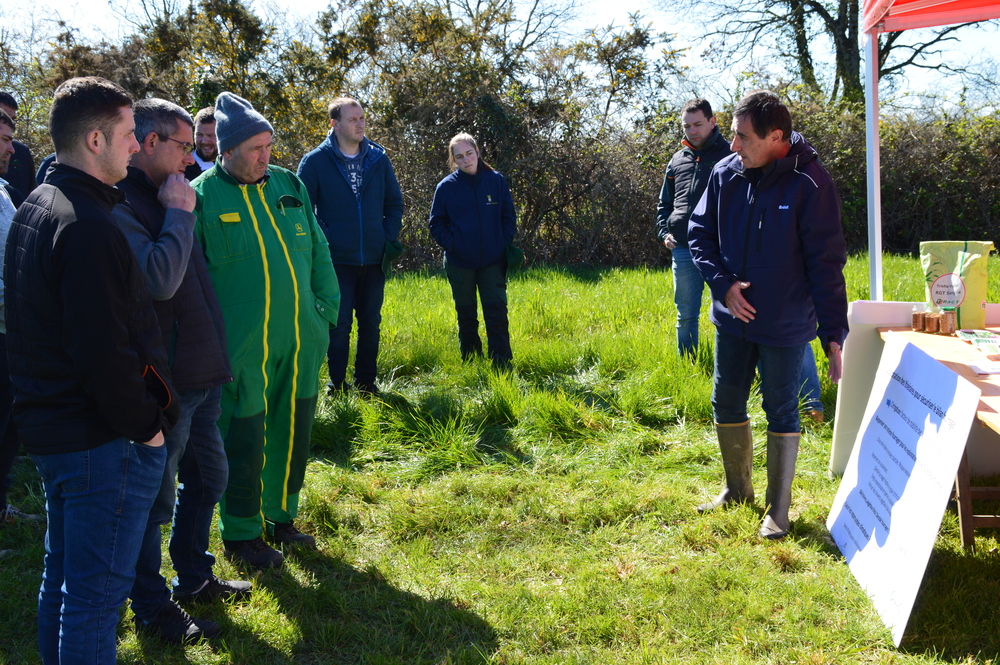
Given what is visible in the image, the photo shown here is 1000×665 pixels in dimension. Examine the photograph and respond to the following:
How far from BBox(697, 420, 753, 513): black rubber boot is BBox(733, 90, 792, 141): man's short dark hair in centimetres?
136

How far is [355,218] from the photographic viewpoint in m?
5.49

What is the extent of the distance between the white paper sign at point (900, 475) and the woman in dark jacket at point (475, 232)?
3111mm

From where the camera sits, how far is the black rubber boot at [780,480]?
3451 millimetres

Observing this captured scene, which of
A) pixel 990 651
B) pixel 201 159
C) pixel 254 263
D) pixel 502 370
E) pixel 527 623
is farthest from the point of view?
pixel 502 370

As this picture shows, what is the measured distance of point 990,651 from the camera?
257cm

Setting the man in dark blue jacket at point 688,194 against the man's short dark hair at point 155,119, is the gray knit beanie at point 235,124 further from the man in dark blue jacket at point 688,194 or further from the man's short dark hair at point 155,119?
the man in dark blue jacket at point 688,194

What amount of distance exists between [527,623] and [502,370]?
10.1 feet

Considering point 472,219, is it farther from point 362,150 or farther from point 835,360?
point 835,360

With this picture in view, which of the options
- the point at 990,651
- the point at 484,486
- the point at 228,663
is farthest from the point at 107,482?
the point at 990,651

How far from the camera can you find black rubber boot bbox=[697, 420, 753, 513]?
11.9 feet

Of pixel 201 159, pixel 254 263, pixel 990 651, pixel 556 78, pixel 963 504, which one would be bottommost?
pixel 990 651

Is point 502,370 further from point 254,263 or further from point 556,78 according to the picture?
point 556,78

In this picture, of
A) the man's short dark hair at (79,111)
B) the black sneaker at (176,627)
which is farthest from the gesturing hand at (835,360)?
the man's short dark hair at (79,111)

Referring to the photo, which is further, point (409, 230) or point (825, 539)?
point (409, 230)
